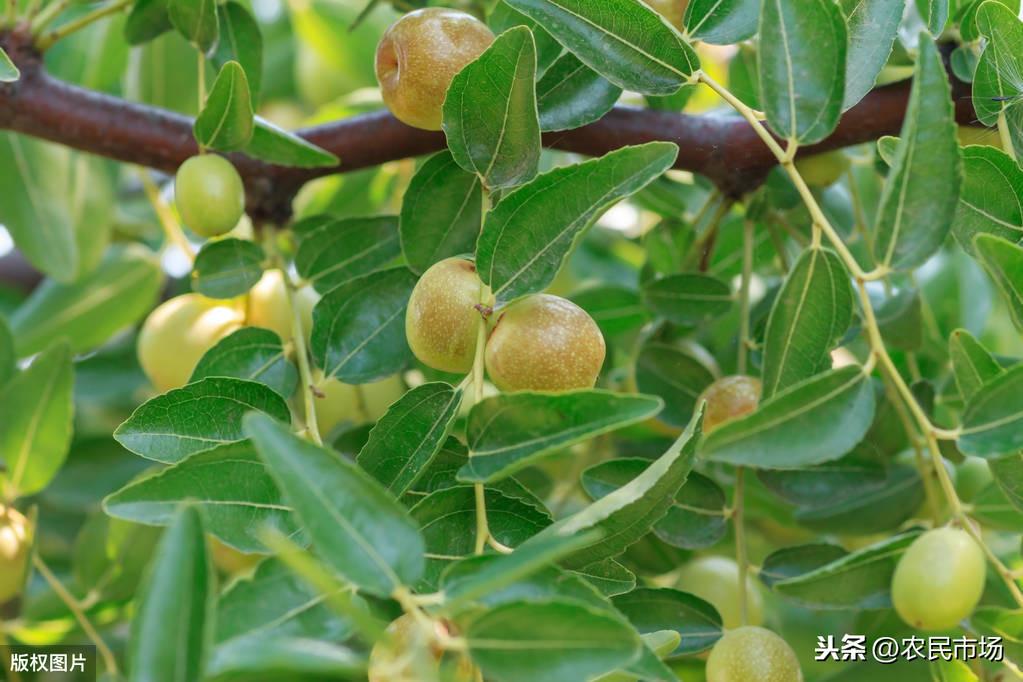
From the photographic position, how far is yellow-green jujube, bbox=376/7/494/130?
823mm

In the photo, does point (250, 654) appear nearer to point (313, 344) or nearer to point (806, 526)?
point (313, 344)

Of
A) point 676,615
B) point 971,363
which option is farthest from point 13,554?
point 971,363

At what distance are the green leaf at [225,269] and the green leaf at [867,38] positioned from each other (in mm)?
517

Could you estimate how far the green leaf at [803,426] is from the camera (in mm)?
642

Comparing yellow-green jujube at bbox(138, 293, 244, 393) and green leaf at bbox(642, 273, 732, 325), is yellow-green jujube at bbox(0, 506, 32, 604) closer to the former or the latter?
yellow-green jujube at bbox(138, 293, 244, 393)

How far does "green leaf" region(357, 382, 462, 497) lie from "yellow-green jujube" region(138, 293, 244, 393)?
38 centimetres

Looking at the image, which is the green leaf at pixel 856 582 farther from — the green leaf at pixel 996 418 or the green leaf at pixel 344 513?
the green leaf at pixel 344 513

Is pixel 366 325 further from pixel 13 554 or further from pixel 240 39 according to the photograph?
pixel 13 554

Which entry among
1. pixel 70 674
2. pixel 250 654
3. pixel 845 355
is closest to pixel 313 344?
pixel 250 654

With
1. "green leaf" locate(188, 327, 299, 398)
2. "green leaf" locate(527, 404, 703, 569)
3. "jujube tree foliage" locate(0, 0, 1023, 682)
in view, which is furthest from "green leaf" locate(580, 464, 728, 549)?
"green leaf" locate(188, 327, 299, 398)

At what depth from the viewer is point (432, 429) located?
0.74 metres

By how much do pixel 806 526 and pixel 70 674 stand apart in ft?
2.71

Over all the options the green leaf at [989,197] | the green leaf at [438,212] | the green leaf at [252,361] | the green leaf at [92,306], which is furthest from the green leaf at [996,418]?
the green leaf at [92,306]

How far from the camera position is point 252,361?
0.94 m
